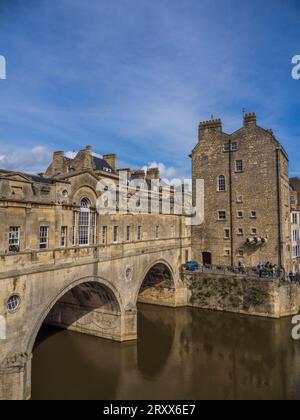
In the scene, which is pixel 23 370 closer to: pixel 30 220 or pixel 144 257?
pixel 30 220

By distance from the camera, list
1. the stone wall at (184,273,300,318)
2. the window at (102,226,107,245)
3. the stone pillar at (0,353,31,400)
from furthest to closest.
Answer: the stone wall at (184,273,300,318) < the window at (102,226,107,245) < the stone pillar at (0,353,31,400)

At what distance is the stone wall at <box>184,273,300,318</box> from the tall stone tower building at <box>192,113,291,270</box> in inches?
156

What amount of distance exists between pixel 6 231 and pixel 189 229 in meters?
23.2

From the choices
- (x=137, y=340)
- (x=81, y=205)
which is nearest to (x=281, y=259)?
(x=137, y=340)

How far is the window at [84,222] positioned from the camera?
18.0m

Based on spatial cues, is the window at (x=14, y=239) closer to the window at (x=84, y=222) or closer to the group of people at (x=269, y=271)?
the window at (x=84, y=222)

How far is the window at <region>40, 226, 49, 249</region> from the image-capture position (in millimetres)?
14859

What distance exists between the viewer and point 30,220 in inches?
553

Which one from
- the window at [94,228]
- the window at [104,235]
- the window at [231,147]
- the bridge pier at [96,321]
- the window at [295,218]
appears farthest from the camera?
the window at [295,218]

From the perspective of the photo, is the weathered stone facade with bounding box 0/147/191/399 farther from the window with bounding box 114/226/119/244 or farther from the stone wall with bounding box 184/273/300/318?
the stone wall with bounding box 184/273/300/318

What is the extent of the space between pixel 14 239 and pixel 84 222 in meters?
5.38

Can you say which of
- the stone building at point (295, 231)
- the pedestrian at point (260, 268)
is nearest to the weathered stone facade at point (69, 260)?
the pedestrian at point (260, 268)

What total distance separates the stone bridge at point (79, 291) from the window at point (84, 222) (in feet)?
2.82

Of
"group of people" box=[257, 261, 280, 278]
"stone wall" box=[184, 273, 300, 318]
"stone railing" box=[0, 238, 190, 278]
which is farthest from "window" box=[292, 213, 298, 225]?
"stone railing" box=[0, 238, 190, 278]
